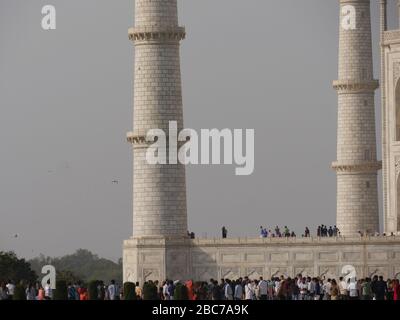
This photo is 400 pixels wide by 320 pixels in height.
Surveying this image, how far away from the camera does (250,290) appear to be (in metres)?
59.4

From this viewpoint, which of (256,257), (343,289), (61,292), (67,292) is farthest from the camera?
(256,257)

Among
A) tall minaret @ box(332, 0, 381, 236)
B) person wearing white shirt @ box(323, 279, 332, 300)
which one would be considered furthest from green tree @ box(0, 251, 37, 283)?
person wearing white shirt @ box(323, 279, 332, 300)

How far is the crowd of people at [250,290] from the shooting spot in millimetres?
57000

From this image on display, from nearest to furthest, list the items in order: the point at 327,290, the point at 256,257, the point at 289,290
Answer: the point at 327,290, the point at 289,290, the point at 256,257

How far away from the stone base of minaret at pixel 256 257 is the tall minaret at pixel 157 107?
2.25 ft

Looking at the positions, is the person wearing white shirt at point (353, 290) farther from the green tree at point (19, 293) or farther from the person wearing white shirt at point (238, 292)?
the green tree at point (19, 293)

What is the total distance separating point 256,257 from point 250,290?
30.9 ft

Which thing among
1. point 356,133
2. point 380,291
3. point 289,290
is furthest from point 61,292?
point 356,133

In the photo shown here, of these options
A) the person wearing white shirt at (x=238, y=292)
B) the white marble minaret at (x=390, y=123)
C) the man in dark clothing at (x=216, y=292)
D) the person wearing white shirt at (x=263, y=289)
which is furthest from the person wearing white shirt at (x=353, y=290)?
the white marble minaret at (x=390, y=123)

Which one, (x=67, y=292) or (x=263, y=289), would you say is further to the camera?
(x=263, y=289)

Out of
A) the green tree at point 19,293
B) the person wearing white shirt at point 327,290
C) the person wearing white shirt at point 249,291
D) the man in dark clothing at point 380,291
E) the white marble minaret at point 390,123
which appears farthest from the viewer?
the white marble minaret at point 390,123

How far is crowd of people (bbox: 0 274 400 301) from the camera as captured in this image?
5700 cm

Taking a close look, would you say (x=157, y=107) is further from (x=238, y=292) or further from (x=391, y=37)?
(x=238, y=292)
